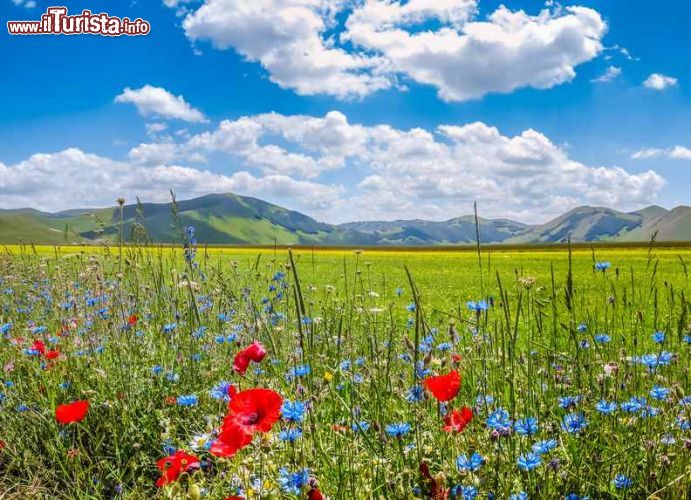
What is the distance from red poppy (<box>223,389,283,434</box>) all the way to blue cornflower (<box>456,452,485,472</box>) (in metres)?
0.85

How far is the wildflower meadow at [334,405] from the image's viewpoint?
200cm

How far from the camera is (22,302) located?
680cm

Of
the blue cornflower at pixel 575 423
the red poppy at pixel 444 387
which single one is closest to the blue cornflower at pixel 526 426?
the blue cornflower at pixel 575 423

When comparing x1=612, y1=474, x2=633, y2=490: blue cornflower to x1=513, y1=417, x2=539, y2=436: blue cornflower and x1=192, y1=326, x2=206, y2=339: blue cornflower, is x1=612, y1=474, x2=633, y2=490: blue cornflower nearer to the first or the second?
x1=513, y1=417, x2=539, y2=436: blue cornflower

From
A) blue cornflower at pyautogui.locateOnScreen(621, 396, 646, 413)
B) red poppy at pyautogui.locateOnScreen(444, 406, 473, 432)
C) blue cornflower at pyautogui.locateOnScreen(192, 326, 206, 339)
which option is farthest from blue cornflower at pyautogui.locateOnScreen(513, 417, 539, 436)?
blue cornflower at pyautogui.locateOnScreen(192, 326, 206, 339)

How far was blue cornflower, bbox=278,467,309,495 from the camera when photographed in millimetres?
1791

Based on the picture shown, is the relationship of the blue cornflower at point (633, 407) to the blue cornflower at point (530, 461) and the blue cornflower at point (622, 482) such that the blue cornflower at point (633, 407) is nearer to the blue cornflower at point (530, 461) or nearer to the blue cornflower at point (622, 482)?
the blue cornflower at point (622, 482)

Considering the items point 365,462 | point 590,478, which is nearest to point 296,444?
point 365,462

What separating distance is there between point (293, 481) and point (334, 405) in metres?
0.82

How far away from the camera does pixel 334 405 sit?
2.69m

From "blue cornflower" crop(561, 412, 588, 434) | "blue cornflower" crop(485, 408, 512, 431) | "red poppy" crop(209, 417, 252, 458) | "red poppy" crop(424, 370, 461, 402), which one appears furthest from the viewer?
"blue cornflower" crop(561, 412, 588, 434)

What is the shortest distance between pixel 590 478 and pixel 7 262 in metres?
7.26

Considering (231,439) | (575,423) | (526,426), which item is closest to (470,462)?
(526,426)

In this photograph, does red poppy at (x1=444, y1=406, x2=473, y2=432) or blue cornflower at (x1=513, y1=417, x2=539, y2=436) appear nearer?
red poppy at (x1=444, y1=406, x2=473, y2=432)
